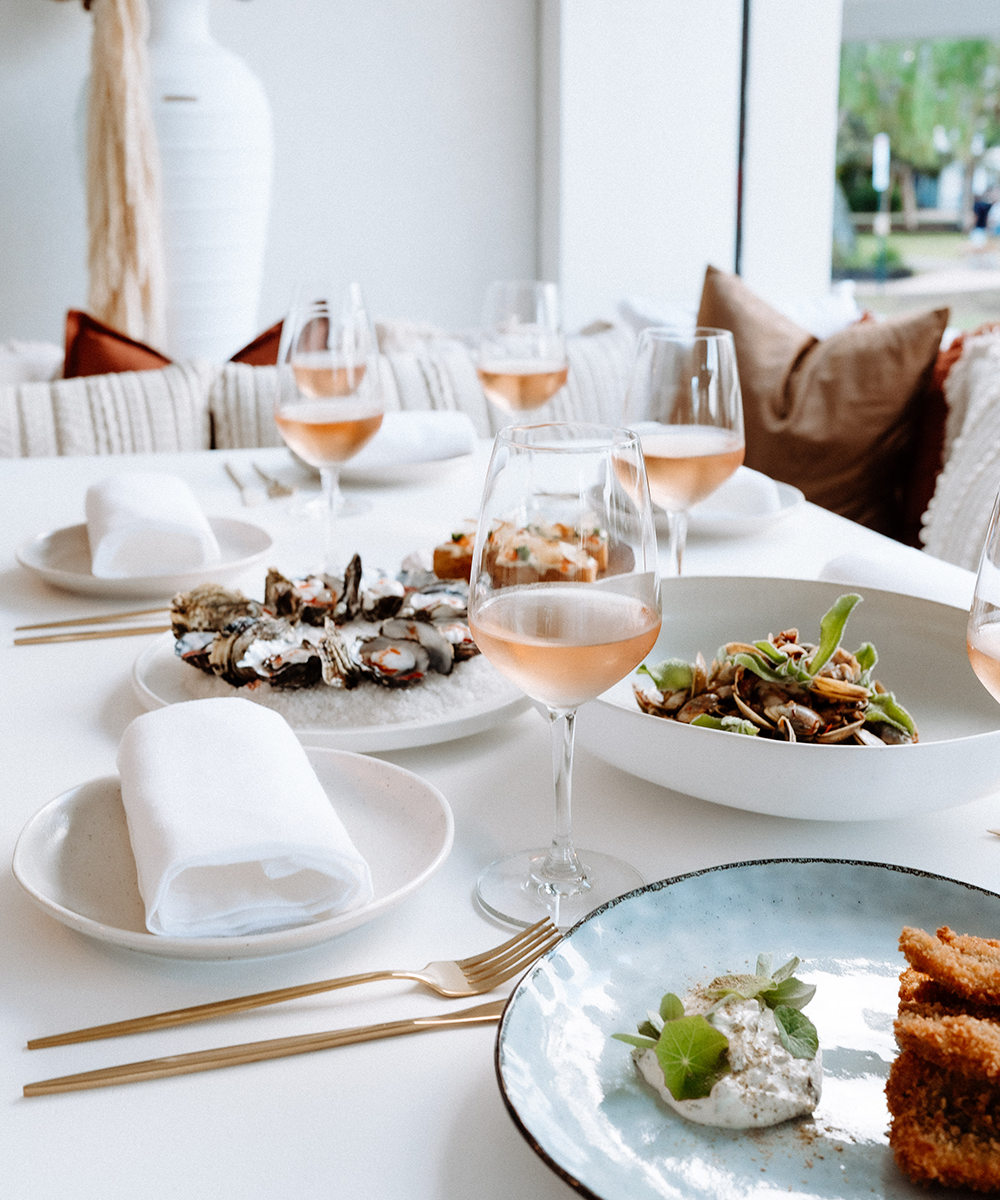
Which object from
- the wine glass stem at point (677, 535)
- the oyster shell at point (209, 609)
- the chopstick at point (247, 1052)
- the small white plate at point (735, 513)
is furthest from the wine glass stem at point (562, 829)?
the small white plate at point (735, 513)

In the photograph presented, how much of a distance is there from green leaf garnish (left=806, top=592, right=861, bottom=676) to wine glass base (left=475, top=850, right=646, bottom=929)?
0.60 feet

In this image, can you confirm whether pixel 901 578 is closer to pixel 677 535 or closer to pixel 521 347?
pixel 677 535

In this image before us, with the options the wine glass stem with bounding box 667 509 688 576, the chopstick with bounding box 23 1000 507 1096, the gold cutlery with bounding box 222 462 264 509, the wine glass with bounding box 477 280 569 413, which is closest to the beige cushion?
the gold cutlery with bounding box 222 462 264 509

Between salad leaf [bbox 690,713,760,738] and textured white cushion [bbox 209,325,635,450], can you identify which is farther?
textured white cushion [bbox 209,325,635,450]

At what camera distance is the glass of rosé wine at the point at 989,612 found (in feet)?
1.96

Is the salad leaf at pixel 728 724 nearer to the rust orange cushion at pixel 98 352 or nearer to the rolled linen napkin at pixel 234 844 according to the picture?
the rolled linen napkin at pixel 234 844

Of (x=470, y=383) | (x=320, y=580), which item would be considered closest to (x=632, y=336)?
(x=470, y=383)

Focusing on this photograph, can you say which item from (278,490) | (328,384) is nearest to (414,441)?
(278,490)

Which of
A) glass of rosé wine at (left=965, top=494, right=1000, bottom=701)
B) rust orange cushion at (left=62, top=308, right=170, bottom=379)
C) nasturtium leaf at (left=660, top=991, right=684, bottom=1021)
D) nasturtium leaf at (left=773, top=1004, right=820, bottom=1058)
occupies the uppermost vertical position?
glass of rosé wine at (left=965, top=494, right=1000, bottom=701)

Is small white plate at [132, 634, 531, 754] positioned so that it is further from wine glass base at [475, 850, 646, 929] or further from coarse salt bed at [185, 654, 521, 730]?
wine glass base at [475, 850, 646, 929]

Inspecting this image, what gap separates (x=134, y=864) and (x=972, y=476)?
1.81m

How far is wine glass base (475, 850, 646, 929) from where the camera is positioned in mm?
615

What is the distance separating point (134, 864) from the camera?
0.63m

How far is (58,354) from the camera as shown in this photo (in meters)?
2.75
